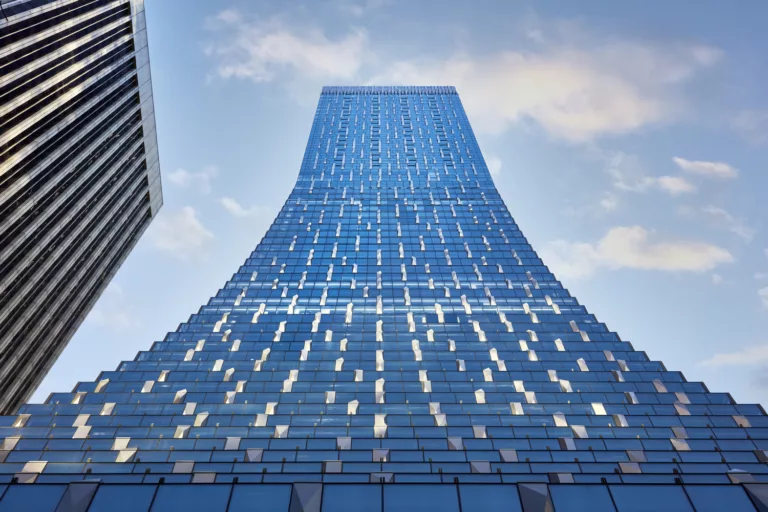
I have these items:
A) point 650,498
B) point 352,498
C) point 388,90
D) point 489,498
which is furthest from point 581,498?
point 388,90

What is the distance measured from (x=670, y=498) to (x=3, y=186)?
68.8 m

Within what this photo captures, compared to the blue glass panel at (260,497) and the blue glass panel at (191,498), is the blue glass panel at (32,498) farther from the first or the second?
the blue glass panel at (260,497)

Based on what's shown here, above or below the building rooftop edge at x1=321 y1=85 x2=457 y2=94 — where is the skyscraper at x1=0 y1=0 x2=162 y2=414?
below

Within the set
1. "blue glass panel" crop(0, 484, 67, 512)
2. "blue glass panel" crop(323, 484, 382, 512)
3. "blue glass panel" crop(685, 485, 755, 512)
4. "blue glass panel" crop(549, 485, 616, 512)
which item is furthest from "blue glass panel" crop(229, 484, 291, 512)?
"blue glass panel" crop(685, 485, 755, 512)

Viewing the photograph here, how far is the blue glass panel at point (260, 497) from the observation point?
18.9 metres

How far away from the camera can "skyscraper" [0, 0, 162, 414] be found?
5928 cm

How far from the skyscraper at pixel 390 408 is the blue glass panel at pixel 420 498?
0.19 ft

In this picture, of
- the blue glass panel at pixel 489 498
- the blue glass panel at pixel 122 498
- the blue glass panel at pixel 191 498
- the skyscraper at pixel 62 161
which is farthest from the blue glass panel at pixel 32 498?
the skyscraper at pixel 62 161

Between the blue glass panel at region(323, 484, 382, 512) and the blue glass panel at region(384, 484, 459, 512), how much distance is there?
41cm

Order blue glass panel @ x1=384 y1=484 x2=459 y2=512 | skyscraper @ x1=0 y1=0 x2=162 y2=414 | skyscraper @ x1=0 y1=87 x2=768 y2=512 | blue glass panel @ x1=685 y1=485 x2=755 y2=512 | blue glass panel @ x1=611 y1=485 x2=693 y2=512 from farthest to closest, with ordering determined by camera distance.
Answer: skyscraper @ x1=0 y1=0 x2=162 y2=414
skyscraper @ x1=0 y1=87 x2=768 y2=512
blue glass panel @ x1=384 y1=484 x2=459 y2=512
blue glass panel @ x1=611 y1=485 x2=693 y2=512
blue glass panel @ x1=685 y1=485 x2=755 y2=512

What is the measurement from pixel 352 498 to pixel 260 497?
11.2ft

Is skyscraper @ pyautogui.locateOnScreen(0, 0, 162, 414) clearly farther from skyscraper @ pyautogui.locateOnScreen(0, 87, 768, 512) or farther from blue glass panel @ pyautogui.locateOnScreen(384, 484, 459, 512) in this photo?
blue glass panel @ pyautogui.locateOnScreen(384, 484, 459, 512)

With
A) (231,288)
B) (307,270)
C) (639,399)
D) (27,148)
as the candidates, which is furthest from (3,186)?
(639,399)

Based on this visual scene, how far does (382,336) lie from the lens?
77.2 meters
